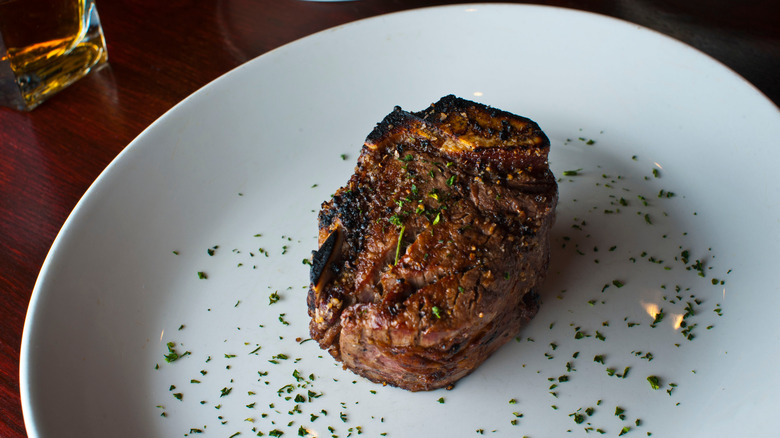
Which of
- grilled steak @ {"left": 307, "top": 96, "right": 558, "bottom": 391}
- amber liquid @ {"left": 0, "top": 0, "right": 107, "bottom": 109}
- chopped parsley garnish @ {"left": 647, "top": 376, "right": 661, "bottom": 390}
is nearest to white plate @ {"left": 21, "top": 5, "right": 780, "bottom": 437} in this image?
chopped parsley garnish @ {"left": 647, "top": 376, "right": 661, "bottom": 390}

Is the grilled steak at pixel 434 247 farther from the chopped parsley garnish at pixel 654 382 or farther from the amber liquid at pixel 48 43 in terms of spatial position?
the amber liquid at pixel 48 43

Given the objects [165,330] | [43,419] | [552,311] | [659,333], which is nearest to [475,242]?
[552,311]

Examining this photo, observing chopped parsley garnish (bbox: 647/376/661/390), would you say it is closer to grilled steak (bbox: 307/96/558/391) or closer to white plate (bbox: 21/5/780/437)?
white plate (bbox: 21/5/780/437)

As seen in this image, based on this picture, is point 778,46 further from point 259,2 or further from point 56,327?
point 56,327

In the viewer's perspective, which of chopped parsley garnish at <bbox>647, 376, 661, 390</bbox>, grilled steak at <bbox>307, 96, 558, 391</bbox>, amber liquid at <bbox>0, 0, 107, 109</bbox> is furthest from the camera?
amber liquid at <bbox>0, 0, 107, 109</bbox>

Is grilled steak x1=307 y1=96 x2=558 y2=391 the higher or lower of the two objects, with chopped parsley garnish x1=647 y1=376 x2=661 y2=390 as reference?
higher

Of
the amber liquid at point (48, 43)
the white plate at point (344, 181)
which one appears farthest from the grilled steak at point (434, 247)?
the amber liquid at point (48, 43)
